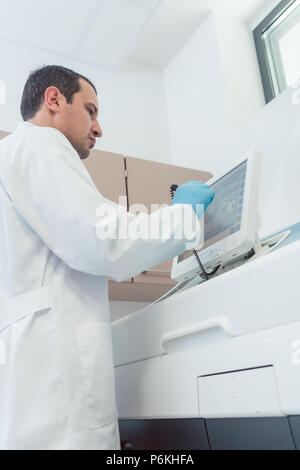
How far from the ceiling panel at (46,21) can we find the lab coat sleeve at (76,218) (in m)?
1.53

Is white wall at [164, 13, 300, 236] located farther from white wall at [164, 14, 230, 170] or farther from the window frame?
the window frame

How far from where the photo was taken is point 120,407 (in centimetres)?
97

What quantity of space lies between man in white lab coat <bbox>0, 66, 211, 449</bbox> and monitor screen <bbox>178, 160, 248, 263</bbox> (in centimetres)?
11

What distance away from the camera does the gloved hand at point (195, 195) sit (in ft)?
3.03

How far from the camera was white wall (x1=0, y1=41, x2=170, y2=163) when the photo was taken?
2.24 metres

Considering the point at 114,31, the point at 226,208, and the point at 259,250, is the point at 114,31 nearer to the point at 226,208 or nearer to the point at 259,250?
the point at 226,208

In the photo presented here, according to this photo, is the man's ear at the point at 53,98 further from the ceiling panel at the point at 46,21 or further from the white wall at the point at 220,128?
the ceiling panel at the point at 46,21

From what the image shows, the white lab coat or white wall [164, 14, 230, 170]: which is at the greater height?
white wall [164, 14, 230, 170]

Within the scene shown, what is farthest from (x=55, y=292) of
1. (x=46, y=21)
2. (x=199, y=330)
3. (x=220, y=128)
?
(x=46, y=21)

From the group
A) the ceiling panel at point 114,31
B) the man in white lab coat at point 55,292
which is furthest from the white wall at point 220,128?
the man in white lab coat at point 55,292

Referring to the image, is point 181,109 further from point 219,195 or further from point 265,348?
point 265,348

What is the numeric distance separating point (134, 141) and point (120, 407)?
1737mm

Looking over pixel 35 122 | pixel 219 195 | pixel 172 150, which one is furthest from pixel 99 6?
pixel 219 195

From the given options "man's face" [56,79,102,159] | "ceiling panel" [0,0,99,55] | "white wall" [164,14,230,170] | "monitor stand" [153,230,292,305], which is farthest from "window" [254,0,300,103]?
"monitor stand" [153,230,292,305]
